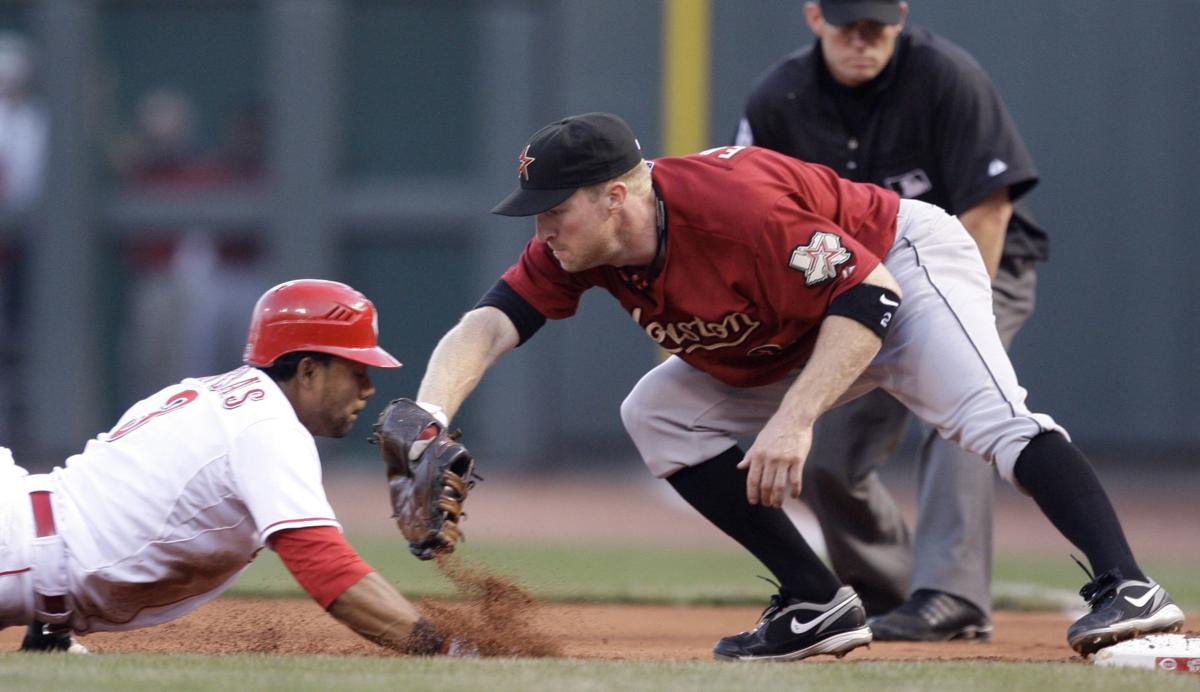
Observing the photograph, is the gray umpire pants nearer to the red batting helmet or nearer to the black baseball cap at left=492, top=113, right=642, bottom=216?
the black baseball cap at left=492, top=113, right=642, bottom=216

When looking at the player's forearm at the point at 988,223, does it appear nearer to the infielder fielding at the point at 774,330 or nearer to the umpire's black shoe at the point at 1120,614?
the infielder fielding at the point at 774,330

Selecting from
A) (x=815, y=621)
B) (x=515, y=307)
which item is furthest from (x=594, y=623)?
(x=515, y=307)

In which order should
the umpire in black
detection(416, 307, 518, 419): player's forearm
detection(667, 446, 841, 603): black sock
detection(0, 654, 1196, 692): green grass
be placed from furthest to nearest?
the umpire in black → detection(667, 446, 841, 603): black sock → detection(416, 307, 518, 419): player's forearm → detection(0, 654, 1196, 692): green grass

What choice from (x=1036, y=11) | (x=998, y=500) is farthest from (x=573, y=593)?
(x=1036, y=11)

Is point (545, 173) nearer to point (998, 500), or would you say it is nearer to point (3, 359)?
point (998, 500)

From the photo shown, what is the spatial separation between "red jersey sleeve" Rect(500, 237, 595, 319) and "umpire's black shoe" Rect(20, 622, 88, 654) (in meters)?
1.45

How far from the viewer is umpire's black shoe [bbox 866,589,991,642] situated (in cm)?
507

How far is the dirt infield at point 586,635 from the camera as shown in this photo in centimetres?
446

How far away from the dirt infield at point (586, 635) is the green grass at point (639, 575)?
27 centimetres

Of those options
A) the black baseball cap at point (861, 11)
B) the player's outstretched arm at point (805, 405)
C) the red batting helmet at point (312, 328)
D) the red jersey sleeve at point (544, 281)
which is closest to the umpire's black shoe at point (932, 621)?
the player's outstretched arm at point (805, 405)

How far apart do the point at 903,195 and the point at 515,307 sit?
1630 millimetres

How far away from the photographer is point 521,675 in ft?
11.3

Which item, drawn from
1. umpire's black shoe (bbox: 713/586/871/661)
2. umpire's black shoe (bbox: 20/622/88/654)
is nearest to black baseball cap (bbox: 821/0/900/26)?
umpire's black shoe (bbox: 713/586/871/661)

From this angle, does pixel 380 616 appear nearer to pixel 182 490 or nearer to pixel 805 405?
pixel 182 490
